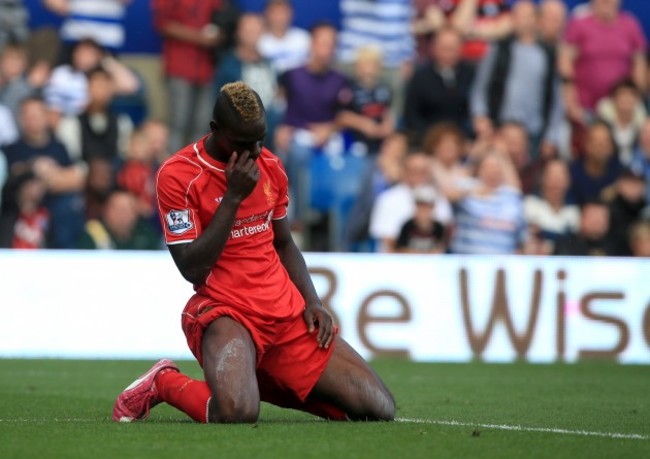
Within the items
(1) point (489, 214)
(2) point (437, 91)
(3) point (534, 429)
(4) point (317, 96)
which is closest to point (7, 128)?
(4) point (317, 96)

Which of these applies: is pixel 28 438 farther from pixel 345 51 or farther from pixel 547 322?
pixel 345 51

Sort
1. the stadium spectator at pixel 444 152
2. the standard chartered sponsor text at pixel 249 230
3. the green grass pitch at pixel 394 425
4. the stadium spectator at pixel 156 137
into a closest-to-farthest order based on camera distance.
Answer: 1. the green grass pitch at pixel 394 425
2. the standard chartered sponsor text at pixel 249 230
3. the stadium spectator at pixel 156 137
4. the stadium spectator at pixel 444 152

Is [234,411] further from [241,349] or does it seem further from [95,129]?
[95,129]

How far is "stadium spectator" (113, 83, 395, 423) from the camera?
7.87m

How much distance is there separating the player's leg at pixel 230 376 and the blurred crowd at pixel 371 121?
346 inches

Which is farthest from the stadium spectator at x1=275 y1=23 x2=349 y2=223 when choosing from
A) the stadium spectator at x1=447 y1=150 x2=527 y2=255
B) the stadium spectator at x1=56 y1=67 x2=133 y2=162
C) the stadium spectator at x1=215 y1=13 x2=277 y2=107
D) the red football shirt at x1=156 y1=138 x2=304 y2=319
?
the red football shirt at x1=156 y1=138 x2=304 y2=319

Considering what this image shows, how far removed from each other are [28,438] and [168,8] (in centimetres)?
1159

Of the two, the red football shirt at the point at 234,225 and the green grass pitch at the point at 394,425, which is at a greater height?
the red football shirt at the point at 234,225

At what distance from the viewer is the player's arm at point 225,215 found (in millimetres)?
7828

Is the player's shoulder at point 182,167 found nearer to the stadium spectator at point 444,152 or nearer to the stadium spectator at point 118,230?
the stadium spectator at point 118,230

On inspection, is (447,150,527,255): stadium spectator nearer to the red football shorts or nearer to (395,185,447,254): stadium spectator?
→ (395,185,447,254): stadium spectator

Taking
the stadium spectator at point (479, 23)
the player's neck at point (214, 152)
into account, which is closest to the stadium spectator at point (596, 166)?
the stadium spectator at point (479, 23)

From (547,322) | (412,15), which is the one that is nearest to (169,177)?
(547,322)

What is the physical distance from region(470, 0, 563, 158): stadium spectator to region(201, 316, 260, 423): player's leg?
11072mm
